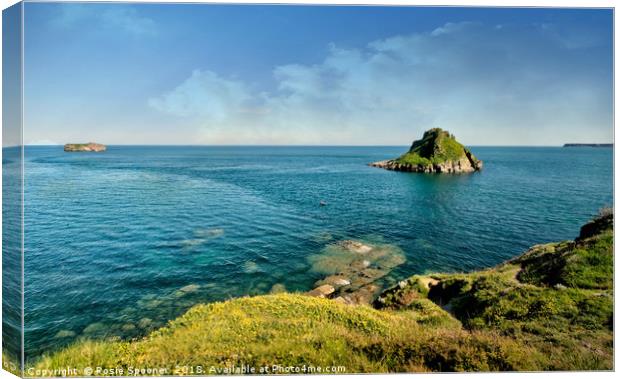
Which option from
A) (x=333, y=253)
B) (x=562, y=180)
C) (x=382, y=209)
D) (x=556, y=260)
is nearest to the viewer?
(x=556, y=260)

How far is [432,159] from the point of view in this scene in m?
104

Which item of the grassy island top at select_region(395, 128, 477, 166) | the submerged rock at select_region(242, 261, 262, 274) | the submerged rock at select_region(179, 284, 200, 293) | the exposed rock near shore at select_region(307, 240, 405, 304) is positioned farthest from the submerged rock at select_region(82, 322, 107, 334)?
the grassy island top at select_region(395, 128, 477, 166)

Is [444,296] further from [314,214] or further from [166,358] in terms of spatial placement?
[314,214]

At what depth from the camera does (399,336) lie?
39.7 ft

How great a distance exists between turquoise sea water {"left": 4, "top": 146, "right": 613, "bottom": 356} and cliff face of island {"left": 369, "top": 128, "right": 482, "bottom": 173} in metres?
Answer: 36.6

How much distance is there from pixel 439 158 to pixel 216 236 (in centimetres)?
8825

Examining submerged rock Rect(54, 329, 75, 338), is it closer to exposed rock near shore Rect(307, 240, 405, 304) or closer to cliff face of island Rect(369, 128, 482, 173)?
exposed rock near shore Rect(307, 240, 405, 304)

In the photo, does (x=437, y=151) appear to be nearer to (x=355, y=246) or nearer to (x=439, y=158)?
(x=439, y=158)

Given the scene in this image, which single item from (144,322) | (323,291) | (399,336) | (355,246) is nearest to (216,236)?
(355,246)

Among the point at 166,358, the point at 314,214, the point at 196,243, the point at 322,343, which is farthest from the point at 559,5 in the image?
the point at 314,214

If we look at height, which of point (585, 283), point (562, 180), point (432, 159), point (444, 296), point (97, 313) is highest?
point (432, 159)

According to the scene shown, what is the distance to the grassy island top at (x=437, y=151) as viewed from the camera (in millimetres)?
102812

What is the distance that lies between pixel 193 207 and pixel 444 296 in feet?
121

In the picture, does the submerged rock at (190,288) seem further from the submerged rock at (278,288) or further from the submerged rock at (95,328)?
the submerged rock at (278,288)
